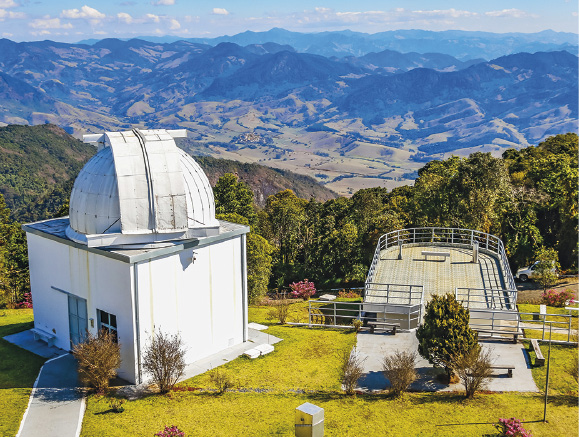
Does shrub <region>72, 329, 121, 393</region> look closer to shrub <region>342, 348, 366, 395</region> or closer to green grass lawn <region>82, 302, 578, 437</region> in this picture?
green grass lawn <region>82, 302, 578, 437</region>

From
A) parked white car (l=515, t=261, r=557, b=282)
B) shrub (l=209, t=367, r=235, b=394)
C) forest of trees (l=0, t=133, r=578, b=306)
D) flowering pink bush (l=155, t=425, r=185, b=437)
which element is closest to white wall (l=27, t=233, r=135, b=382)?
shrub (l=209, t=367, r=235, b=394)

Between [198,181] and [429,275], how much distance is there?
13.3 m

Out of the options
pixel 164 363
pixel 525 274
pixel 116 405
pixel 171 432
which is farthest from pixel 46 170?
pixel 171 432

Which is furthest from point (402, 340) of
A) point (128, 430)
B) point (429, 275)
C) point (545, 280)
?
point (545, 280)

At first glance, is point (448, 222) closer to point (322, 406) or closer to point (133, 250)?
point (322, 406)

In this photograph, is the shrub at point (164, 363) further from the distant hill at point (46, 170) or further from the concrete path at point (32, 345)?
the distant hill at point (46, 170)

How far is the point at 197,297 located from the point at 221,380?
337 cm

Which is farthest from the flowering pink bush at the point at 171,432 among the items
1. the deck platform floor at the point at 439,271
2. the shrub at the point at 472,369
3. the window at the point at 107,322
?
the deck platform floor at the point at 439,271

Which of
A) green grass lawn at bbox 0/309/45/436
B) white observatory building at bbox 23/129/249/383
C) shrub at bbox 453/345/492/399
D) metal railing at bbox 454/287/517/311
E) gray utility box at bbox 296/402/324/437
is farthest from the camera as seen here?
metal railing at bbox 454/287/517/311

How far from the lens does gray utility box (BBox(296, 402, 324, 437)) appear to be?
14757mm

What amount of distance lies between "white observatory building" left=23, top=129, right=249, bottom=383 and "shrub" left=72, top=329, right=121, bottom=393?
0.86 m

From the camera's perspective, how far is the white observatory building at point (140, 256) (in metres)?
19.4

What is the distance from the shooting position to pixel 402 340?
2291cm

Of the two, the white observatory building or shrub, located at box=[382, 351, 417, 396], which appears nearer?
shrub, located at box=[382, 351, 417, 396]
